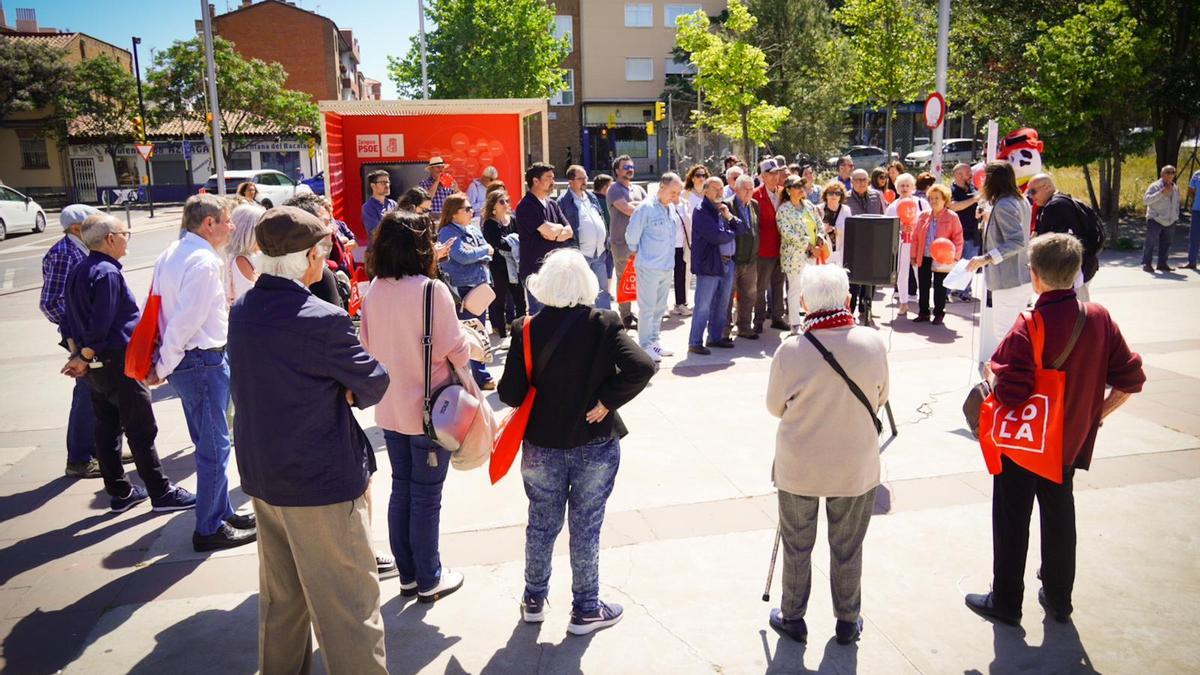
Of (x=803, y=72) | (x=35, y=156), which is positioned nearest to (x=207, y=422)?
(x=803, y=72)

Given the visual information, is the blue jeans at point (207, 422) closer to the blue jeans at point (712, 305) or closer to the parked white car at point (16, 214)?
the blue jeans at point (712, 305)

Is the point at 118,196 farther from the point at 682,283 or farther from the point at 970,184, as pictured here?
the point at 970,184

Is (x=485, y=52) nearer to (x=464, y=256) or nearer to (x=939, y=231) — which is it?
(x=939, y=231)

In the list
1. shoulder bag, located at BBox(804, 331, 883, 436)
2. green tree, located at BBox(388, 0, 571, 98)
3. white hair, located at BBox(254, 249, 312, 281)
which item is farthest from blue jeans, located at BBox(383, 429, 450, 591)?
green tree, located at BBox(388, 0, 571, 98)

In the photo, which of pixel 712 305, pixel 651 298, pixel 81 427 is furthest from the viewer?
pixel 712 305

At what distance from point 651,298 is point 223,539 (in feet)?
15.9

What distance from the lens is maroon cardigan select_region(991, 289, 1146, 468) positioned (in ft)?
11.4

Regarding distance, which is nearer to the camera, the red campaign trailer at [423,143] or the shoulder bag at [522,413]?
the shoulder bag at [522,413]

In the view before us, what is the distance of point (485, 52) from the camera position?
3791cm

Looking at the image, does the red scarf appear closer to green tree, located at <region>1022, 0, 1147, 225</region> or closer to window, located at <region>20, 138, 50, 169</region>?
green tree, located at <region>1022, 0, 1147, 225</region>

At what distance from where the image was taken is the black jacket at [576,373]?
3.43 meters

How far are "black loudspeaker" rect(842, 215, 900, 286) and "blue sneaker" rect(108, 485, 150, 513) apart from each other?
5.82 metres

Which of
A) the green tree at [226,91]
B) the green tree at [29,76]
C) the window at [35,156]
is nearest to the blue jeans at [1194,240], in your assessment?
the green tree at [226,91]

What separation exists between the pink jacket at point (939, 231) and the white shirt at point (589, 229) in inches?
164
